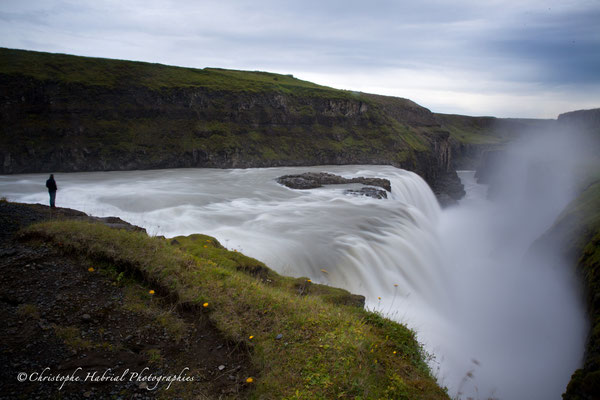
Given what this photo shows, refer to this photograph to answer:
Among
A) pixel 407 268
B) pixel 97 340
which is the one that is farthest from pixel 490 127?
pixel 97 340

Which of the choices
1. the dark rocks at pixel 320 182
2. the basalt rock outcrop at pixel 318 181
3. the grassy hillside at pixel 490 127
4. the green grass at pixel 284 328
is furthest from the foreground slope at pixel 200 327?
the grassy hillside at pixel 490 127

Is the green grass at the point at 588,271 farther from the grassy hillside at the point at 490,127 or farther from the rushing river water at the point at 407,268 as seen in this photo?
the grassy hillside at the point at 490,127

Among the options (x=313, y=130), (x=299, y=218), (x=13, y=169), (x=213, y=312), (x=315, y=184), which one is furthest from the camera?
(x=313, y=130)

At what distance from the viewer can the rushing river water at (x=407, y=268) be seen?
1146 centimetres

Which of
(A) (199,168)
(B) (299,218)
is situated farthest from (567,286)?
(A) (199,168)

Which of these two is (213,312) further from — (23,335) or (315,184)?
(315,184)

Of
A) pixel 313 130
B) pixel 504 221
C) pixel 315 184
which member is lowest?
pixel 504 221

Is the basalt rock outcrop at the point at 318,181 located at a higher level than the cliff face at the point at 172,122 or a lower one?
lower

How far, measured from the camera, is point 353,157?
63875 millimetres

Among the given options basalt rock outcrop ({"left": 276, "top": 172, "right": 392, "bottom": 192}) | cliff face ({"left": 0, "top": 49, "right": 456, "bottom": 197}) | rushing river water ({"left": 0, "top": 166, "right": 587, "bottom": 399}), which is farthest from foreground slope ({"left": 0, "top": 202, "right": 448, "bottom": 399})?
cliff face ({"left": 0, "top": 49, "right": 456, "bottom": 197})

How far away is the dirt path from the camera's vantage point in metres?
4.23

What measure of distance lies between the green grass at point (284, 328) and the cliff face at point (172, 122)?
40.9 metres

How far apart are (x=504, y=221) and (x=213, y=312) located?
44837 millimetres

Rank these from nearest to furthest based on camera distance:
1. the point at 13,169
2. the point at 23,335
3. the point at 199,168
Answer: the point at 23,335, the point at 13,169, the point at 199,168
